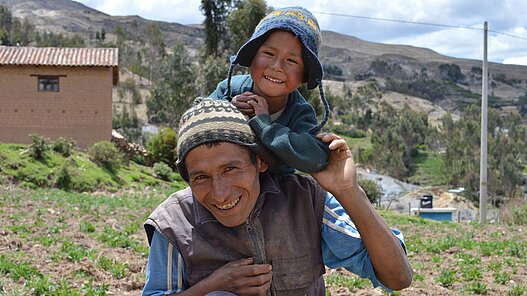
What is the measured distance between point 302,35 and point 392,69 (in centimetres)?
13231

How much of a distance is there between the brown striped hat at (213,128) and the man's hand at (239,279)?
421 mm

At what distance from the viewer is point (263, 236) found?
7.72 feet

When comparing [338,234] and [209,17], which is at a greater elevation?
[209,17]

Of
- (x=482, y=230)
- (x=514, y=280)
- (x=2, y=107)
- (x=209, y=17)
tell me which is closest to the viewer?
(x=514, y=280)

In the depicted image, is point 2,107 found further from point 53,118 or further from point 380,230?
point 380,230

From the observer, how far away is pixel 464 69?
14388cm

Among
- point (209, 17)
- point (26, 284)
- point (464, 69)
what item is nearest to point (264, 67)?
point (26, 284)

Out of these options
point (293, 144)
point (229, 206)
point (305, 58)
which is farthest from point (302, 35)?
point (229, 206)

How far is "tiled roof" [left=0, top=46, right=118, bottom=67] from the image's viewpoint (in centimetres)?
2442

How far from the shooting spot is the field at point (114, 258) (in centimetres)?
552

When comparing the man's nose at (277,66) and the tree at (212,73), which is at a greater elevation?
the tree at (212,73)

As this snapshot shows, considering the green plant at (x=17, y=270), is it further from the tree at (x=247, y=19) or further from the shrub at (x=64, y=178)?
the tree at (x=247, y=19)

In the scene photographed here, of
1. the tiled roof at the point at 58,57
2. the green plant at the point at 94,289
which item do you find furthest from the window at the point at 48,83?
the green plant at the point at 94,289

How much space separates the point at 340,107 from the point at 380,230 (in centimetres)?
7509
